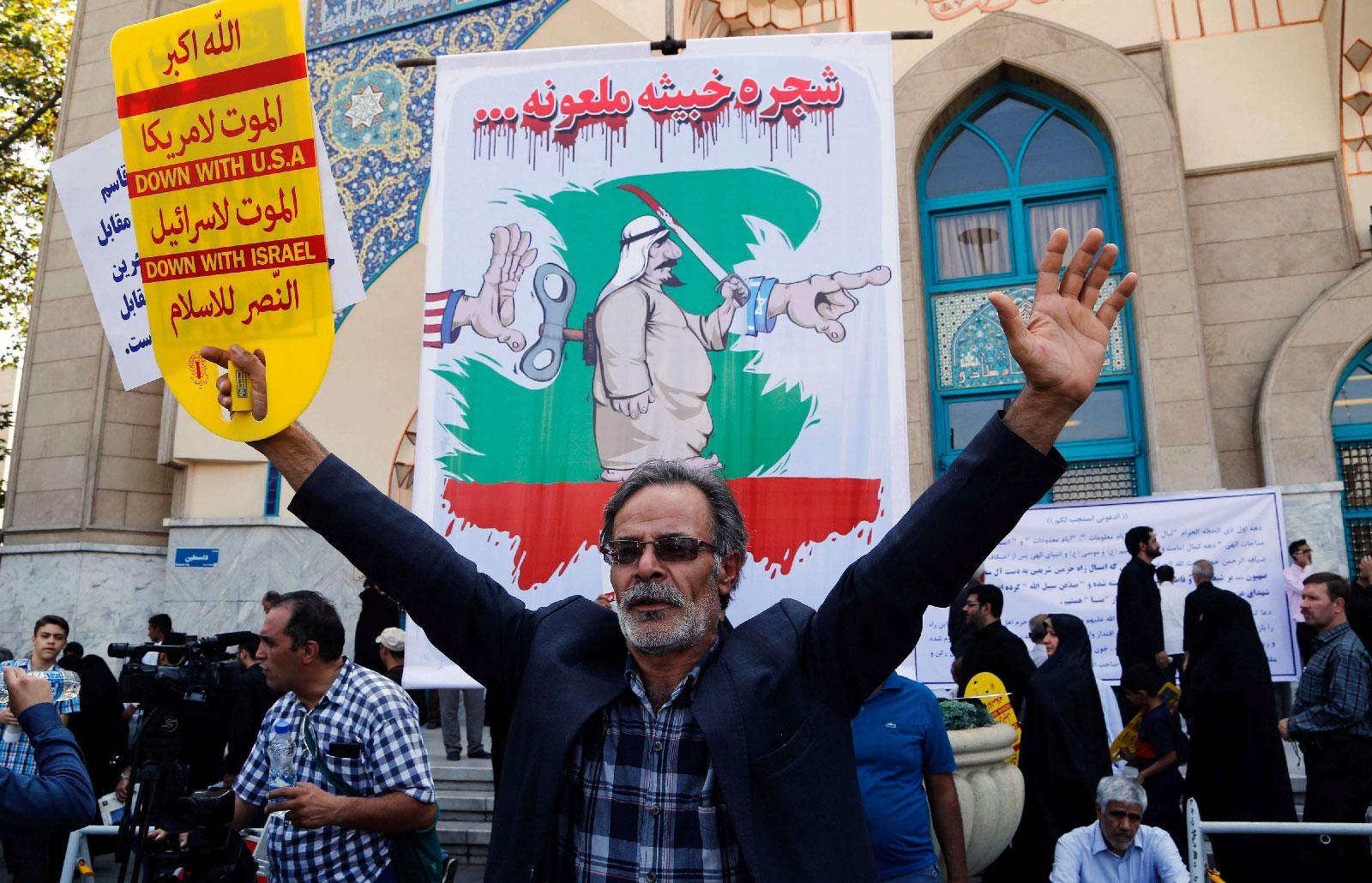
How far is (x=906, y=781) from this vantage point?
3.14 meters

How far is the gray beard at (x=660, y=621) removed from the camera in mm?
1520

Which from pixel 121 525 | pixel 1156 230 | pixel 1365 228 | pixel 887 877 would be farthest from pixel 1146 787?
pixel 121 525

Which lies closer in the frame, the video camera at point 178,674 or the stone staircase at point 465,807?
the video camera at point 178,674

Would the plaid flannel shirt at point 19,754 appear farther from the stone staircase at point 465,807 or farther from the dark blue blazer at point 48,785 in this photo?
the dark blue blazer at point 48,785

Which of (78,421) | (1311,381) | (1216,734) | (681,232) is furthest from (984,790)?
(78,421)

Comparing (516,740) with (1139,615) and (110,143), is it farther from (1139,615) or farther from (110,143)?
(1139,615)

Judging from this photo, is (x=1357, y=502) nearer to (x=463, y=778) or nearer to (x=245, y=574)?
(x=463, y=778)

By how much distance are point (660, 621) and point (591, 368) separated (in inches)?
111

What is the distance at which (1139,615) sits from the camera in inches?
258

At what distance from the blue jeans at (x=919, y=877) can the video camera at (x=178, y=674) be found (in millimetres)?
1983

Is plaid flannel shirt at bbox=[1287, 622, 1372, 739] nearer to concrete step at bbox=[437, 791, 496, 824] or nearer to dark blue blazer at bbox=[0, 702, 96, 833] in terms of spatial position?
concrete step at bbox=[437, 791, 496, 824]

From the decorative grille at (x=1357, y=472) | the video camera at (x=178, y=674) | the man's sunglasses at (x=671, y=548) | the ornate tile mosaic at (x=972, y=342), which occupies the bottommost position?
the video camera at (x=178, y=674)

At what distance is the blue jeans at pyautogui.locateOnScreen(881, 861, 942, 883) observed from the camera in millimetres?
3006

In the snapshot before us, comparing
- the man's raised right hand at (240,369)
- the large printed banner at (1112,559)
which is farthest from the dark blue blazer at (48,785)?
the large printed banner at (1112,559)
